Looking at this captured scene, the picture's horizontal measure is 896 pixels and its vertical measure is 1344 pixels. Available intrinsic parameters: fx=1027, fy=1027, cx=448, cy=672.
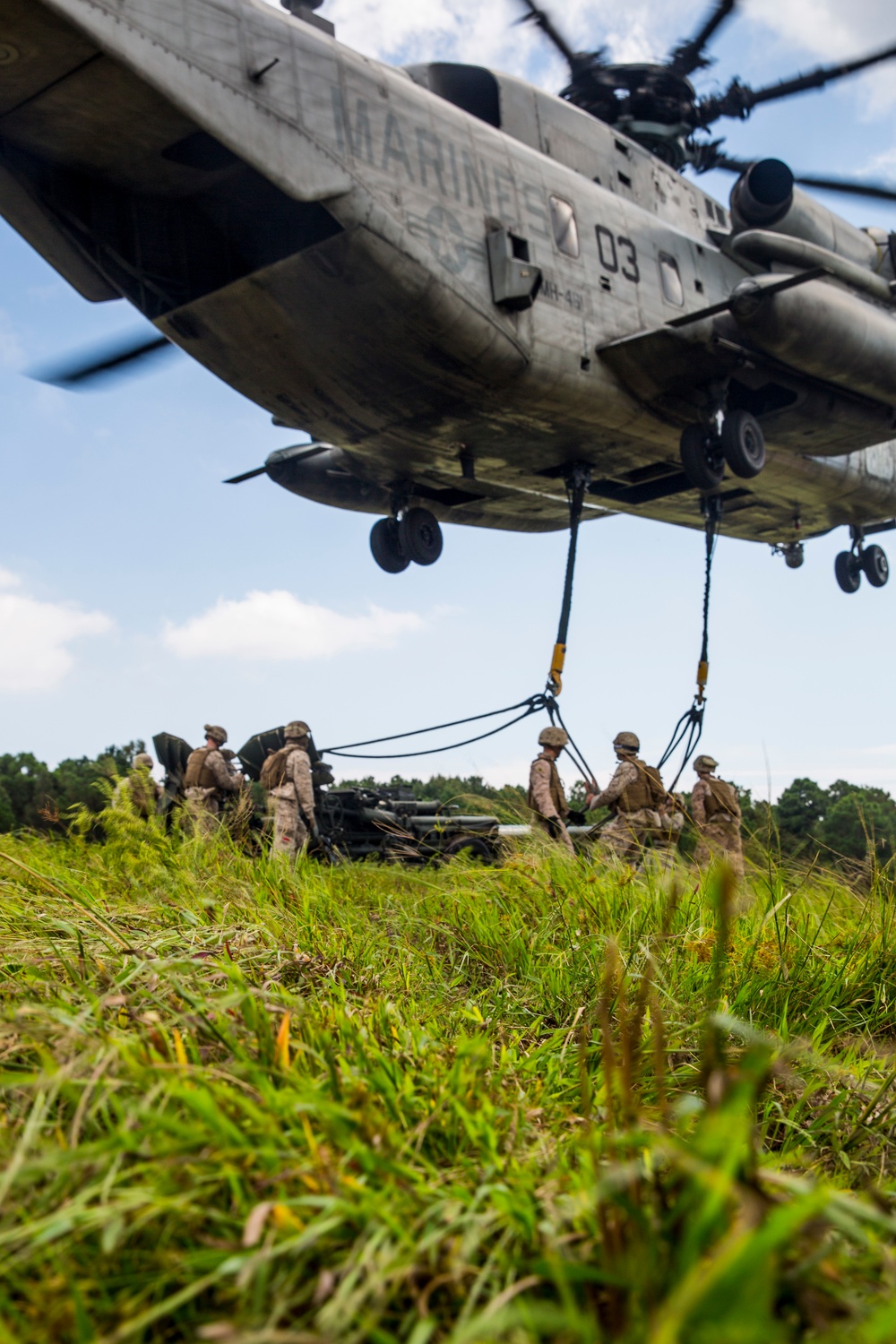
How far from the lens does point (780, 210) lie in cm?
1070

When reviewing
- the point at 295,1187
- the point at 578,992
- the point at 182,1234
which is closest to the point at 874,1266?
the point at 295,1187

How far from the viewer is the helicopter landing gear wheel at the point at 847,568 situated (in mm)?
15805

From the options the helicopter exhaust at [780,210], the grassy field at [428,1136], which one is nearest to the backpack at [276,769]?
the grassy field at [428,1136]

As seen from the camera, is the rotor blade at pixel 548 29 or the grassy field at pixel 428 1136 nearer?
the grassy field at pixel 428 1136

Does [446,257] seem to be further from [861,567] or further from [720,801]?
[861,567]

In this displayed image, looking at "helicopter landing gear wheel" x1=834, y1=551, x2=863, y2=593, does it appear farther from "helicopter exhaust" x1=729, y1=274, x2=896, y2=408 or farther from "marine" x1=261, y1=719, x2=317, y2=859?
"marine" x1=261, y1=719, x2=317, y2=859

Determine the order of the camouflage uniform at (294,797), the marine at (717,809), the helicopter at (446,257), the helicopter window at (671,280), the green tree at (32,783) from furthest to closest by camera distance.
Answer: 1. the green tree at (32,783)
2. the helicopter window at (671,280)
3. the camouflage uniform at (294,797)
4. the marine at (717,809)
5. the helicopter at (446,257)

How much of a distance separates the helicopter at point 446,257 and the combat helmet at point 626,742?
3.03m

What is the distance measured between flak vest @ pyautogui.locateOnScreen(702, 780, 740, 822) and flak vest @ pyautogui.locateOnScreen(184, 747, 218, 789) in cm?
465

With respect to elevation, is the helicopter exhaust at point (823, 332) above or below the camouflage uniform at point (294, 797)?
above

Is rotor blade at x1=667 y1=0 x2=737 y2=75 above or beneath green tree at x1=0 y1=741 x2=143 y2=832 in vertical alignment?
above

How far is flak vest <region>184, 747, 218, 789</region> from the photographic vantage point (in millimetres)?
9953

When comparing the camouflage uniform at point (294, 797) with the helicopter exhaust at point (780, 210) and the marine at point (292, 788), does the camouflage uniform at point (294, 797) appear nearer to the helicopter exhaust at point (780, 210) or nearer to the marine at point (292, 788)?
the marine at point (292, 788)

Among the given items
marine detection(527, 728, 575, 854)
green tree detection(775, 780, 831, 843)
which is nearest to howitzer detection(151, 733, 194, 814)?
marine detection(527, 728, 575, 854)
